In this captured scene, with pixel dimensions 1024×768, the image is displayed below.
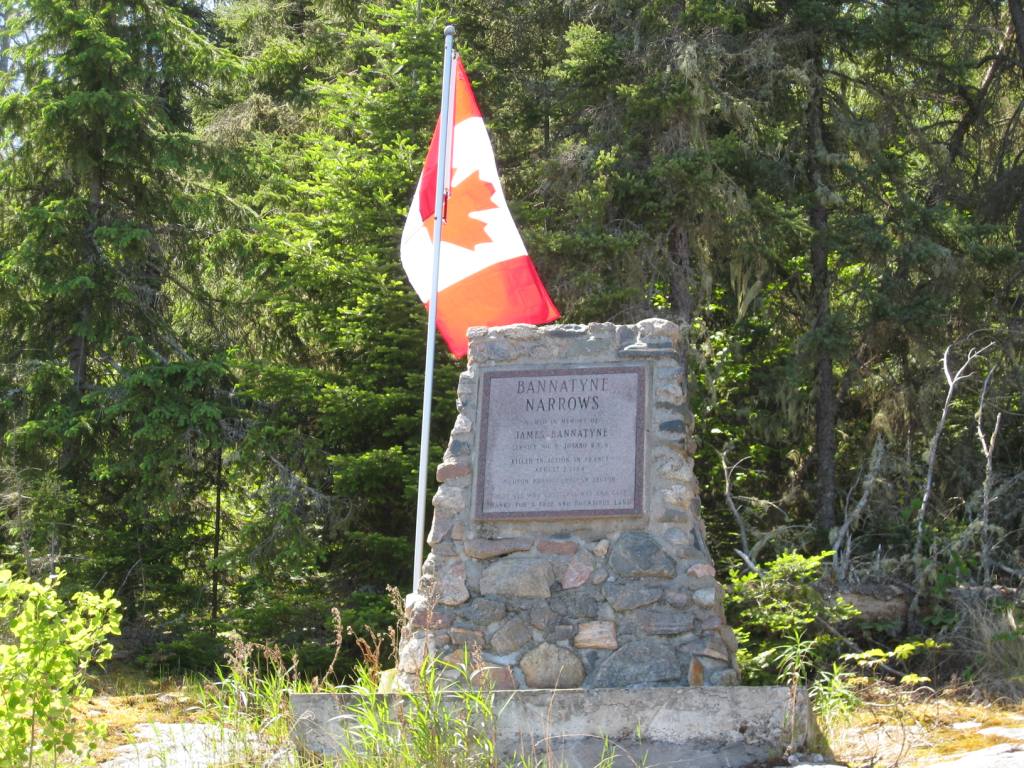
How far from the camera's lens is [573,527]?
6.53 m

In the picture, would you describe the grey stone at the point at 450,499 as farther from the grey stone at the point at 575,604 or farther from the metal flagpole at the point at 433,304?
the grey stone at the point at 575,604

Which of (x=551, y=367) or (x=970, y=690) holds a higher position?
(x=551, y=367)

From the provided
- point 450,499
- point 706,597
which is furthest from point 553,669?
point 450,499

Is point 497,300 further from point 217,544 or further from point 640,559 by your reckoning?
point 217,544

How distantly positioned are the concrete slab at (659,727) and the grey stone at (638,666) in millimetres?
363

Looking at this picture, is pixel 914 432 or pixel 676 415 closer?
pixel 676 415

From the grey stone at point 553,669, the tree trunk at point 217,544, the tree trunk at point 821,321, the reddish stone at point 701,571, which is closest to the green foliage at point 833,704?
the reddish stone at point 701,571

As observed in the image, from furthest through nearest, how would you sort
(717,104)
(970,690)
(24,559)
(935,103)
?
(935,103)
(717,104)
(24,559)
(970,690)

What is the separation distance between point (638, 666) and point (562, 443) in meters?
1.22

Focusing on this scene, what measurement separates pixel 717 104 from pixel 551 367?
5.31 meters

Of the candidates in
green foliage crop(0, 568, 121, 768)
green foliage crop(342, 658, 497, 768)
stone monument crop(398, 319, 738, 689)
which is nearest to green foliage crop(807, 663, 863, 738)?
stone monument crop(398, 319, 738, 689)

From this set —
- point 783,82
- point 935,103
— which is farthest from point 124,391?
point 935,103

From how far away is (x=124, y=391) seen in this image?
1075 centimetres

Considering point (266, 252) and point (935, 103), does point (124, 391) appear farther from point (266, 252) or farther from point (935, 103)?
point (935, 103)
